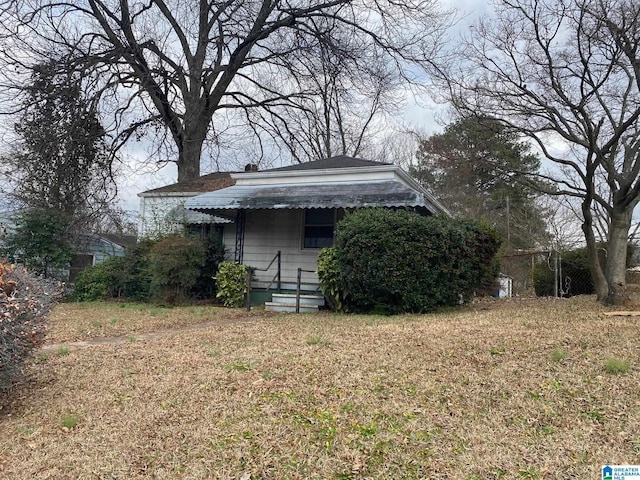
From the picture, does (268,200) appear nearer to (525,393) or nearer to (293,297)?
(293,297)

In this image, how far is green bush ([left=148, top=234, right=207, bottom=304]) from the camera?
12.0 meters

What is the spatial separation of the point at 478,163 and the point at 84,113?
11.9 metres

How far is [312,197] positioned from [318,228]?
4.81ft

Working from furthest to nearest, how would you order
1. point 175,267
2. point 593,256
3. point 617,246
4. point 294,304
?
point 175,267
point 294,304
point 617,246
point 593,256

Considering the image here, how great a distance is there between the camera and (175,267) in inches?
475

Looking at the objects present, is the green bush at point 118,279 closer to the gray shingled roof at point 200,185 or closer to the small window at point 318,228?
the gray shingled roof at point 200,185

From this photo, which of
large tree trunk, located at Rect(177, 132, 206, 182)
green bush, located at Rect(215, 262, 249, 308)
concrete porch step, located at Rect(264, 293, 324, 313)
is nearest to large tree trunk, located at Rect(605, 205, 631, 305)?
concrete porch step, located at Rect(264, 293, 324, 313)

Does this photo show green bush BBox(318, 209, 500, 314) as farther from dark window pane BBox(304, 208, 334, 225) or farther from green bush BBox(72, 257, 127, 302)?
green bush BBox(72, 257, 127, 302)

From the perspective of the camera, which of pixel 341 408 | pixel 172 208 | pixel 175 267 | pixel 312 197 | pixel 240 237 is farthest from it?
pixel 172 208

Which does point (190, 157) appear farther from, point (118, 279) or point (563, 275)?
point (563, 275)

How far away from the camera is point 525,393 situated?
3.94 m

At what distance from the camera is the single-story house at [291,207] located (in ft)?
38.8

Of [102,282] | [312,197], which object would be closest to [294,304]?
[312,197]

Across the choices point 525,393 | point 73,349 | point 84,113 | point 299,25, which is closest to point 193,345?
point 73,349
